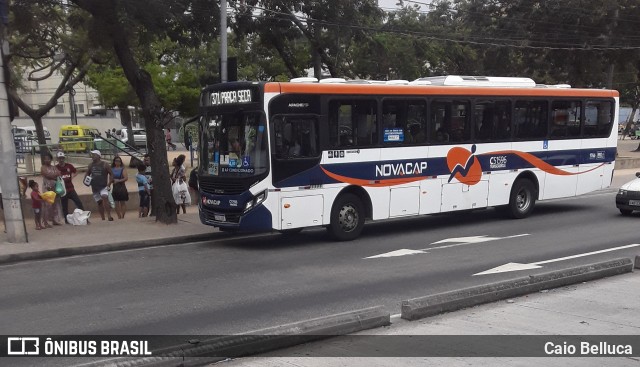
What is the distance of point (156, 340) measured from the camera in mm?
7664

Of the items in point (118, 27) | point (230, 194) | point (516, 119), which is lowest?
point (230, 194)

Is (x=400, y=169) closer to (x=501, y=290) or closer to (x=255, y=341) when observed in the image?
(x=501, y=290)

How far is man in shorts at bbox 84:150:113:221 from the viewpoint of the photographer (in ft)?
57.3

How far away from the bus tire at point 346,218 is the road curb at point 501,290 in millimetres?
5820

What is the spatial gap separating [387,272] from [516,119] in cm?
803

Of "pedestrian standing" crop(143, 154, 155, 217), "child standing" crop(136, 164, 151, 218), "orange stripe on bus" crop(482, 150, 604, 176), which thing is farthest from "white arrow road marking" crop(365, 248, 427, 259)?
"child standing" crop(136, 164, 151, 218)

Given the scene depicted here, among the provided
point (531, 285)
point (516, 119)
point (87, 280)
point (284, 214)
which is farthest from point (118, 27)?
point (531, 285)

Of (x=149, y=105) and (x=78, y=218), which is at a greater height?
(x=149, y=105)

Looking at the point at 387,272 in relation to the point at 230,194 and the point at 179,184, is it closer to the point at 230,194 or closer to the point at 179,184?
the point at 230,194

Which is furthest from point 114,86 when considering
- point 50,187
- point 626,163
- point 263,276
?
point 263,276

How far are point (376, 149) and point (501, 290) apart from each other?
681 centimetres

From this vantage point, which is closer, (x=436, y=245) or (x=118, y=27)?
(x=436, y=245)

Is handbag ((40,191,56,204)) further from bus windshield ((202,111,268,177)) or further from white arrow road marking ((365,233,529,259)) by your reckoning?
white arrow road marking ((365,233,529,259))

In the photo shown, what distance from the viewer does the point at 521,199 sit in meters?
18.7
